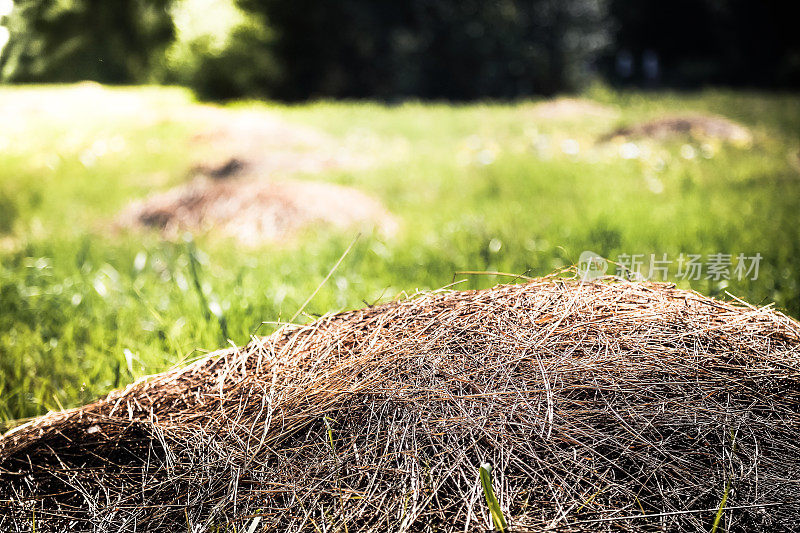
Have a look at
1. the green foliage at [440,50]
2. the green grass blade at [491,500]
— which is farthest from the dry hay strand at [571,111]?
the green grass blade at [491,500]

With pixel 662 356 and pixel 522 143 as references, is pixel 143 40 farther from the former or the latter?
pixel 522 143

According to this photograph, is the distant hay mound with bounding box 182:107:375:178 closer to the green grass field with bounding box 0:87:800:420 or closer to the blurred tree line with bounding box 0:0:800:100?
the green grass field with bounding box 0:87:800:420

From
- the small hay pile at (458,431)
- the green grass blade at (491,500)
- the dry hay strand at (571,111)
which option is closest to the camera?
the green grass blade at (491,500)

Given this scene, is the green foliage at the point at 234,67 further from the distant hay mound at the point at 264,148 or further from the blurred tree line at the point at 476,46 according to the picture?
the distant hay mound at the point at 264,148

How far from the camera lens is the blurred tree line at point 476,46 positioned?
1490 cm

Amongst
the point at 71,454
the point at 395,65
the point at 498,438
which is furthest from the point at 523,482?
the point at 395,65

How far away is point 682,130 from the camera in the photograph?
7.88 m

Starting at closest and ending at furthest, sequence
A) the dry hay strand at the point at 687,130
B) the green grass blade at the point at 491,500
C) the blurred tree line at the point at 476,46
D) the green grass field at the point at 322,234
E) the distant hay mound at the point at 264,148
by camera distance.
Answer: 1. the green grass blade at the point at 491,500
2. the green grass field at the point at 322,234
3. the distant hay mound at the point at 264,148
4. the dry hay strand at the point at 687,130
5. the blurred tree line at the point at 476,46

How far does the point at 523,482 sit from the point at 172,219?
432cm

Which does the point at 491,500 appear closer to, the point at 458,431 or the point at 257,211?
the point at 458,431

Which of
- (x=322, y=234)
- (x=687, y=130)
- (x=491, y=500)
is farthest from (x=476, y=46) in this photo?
(x=491, y=500)

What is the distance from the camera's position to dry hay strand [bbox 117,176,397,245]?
457 cm

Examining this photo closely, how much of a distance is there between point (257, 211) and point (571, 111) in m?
9.94

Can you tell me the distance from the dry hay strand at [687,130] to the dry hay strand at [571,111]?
Result: 3.25m
